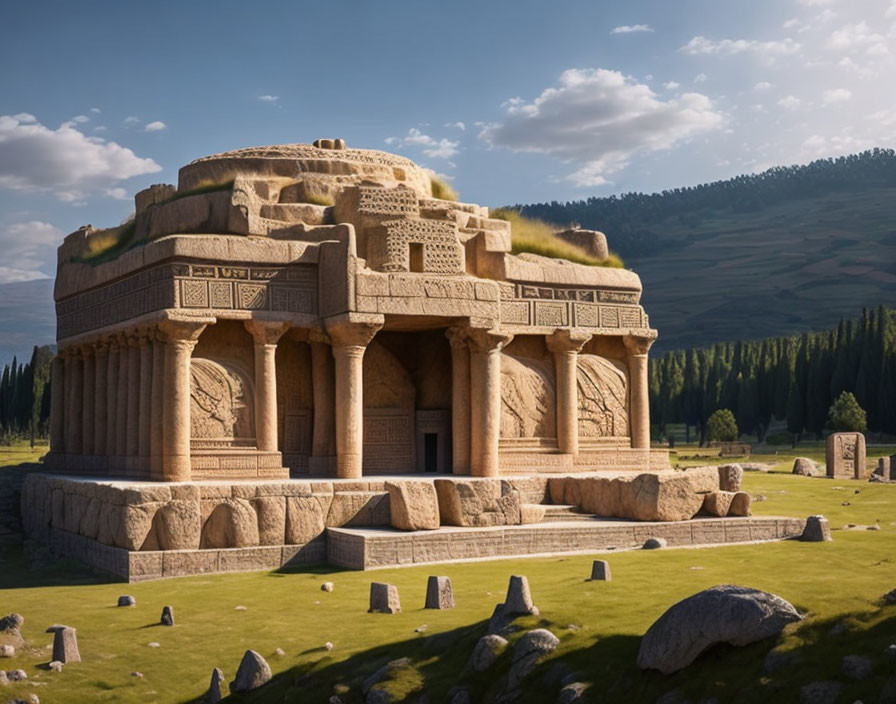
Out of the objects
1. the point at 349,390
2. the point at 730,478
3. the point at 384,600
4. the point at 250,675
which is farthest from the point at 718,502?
the point at 250,675

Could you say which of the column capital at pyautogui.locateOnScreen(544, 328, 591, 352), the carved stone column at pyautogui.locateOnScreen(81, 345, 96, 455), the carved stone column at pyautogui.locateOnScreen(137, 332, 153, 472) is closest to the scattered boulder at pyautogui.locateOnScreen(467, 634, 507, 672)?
the carved stone column at pyautogui.locateOnScreen(137, 332, 153, 472)

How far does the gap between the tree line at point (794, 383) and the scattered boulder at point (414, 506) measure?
5235 centimetres

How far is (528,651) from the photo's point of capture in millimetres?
10883

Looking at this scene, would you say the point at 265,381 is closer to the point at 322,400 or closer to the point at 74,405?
the point at 322,400

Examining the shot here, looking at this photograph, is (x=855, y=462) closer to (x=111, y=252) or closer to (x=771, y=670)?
(x=111, y=252)

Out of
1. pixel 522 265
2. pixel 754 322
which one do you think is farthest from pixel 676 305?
pixel 522 265

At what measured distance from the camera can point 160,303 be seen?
74.2 feet

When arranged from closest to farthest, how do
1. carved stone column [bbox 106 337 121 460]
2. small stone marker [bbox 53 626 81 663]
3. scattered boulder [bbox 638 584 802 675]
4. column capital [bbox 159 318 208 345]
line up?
scattered boulder [bbox 638 584 802 675], small stone marker [bbox 53 626 81 663], column capital [bbox 159 318 208 345], carved stone column [bbox 106 337 121 460]

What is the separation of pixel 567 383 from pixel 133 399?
32.3 ft

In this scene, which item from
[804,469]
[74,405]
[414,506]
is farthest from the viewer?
[804,469]

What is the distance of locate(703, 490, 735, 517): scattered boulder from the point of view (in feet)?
72.3

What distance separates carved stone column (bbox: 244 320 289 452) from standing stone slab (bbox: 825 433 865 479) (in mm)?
22724

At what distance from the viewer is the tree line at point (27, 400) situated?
64.9 m

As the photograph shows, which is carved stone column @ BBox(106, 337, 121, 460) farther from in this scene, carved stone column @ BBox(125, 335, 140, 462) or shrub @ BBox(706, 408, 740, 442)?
shrub @ BBox(706, 408, 740, 442)
